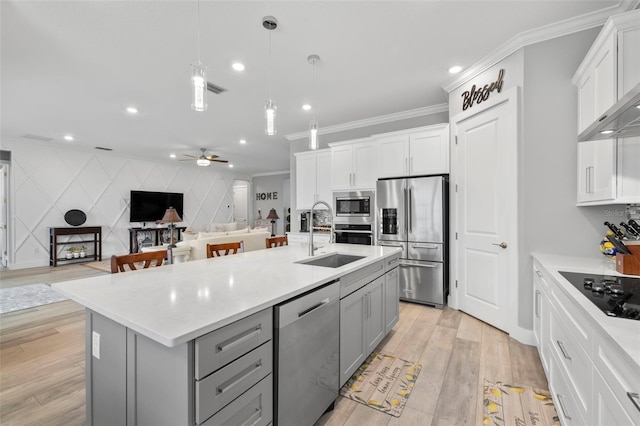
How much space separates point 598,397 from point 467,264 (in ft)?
7.67

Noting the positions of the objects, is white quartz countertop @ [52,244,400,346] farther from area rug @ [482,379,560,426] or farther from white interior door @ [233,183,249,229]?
white interior door @ [233,183,249,229]

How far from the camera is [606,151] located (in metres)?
1.89

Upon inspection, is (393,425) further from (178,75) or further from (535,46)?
(178,75)

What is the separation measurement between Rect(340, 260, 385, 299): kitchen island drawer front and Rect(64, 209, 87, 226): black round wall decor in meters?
7.52

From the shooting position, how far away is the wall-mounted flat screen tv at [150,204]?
25.1ft

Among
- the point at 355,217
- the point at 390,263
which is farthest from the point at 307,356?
the point at 355,217

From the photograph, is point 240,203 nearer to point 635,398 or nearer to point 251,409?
point 251,409

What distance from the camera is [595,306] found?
1109 mm

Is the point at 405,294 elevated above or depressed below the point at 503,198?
below

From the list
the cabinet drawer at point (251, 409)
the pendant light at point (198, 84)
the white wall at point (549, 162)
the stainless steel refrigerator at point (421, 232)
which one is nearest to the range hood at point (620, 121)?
the white wall at point (549, 162)

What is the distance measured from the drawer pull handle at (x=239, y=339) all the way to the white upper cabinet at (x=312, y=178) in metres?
3.88

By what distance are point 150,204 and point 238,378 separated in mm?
8244

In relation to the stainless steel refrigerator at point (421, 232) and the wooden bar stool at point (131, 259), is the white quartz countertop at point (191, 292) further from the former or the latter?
the stainless steel refrigerator at point (421, 232)

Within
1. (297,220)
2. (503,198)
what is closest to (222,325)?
(503,198)
